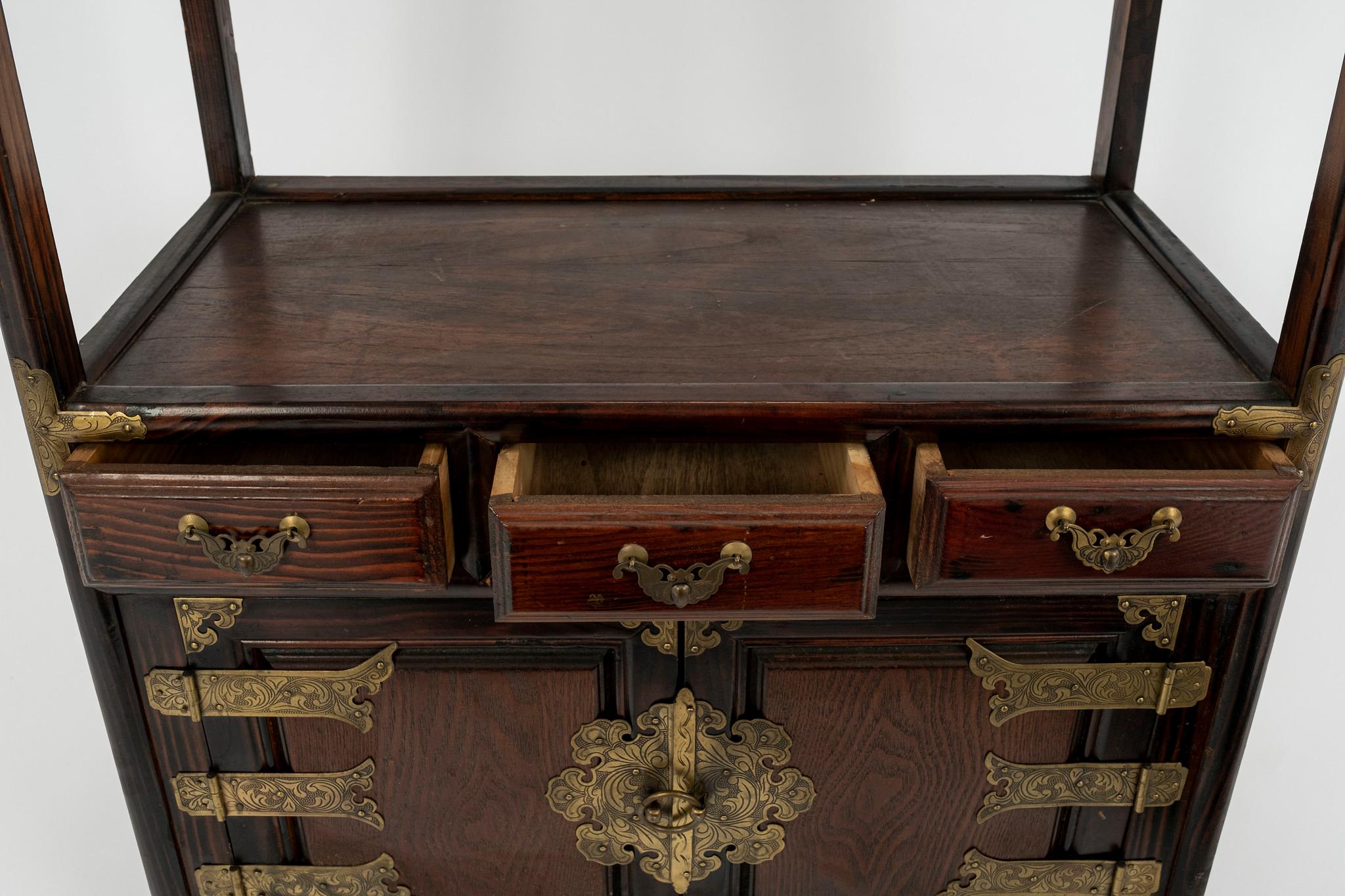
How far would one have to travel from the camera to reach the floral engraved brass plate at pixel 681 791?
1392mm

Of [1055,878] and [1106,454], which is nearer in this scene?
[1106,454]

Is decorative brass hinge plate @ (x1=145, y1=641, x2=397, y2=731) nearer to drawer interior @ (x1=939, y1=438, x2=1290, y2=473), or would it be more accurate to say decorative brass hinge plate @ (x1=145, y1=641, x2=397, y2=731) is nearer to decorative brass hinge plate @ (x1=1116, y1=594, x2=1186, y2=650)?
drawer interior @ (x1=939, y1=438, x2=1290, y2=473)

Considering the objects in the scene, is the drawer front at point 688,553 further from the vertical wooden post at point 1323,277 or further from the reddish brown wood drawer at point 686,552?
the vertical wooden post at point 1323,277

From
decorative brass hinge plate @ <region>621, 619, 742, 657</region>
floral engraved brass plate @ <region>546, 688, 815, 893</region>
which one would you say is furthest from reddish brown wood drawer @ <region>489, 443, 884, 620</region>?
floral engraved brass plate @ <region>546, 688, 815, 893</region>

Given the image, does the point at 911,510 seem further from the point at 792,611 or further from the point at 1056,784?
the point at 1056,784

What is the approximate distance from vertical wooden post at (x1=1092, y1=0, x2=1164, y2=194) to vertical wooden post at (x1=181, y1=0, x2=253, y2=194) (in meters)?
1.01

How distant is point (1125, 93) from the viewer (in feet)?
5.43

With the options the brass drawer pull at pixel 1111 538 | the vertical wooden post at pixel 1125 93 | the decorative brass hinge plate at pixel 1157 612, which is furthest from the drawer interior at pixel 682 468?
the vertical wooden post at pixel 1125 93

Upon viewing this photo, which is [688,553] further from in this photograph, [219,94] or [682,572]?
[219,94]

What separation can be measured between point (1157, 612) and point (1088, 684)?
96 millimetres

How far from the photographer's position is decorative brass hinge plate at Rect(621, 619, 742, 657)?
1.33 meters

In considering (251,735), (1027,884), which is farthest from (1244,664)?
(251,735)

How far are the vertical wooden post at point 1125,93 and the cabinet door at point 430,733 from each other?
81 centimetres

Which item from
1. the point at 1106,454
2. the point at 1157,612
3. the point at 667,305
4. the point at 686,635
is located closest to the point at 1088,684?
the point at 1157,612
